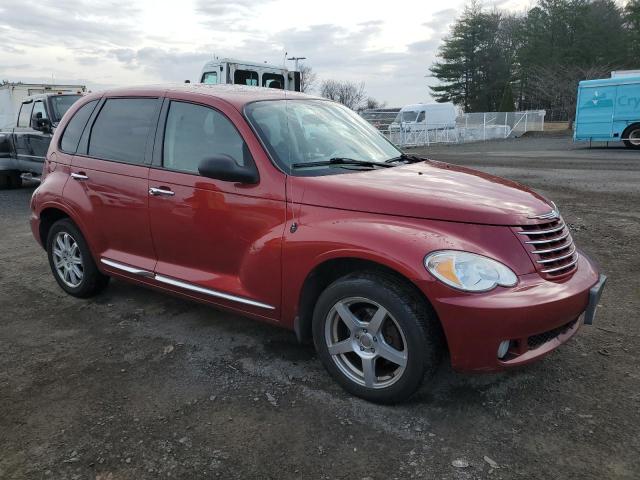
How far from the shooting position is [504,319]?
2631mm

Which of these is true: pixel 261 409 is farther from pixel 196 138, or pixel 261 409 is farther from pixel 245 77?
pixel 245 77

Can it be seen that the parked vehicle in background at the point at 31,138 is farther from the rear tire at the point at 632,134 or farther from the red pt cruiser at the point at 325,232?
the rear tire at the point at 632,134

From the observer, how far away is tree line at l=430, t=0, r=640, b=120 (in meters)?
45.1

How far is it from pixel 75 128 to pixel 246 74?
11.4 meters

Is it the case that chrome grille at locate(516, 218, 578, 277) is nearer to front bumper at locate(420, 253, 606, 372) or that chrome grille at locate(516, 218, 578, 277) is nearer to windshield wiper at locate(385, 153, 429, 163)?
front bumper at locate(420, 253, 606, 372)

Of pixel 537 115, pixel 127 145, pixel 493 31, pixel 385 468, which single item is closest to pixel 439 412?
pixel 385 468

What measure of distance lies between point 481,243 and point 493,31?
61.0 metres

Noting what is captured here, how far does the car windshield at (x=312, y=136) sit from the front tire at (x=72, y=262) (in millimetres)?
2100

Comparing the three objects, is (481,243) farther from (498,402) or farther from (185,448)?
(185,448)

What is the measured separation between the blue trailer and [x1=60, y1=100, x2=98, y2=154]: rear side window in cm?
2132

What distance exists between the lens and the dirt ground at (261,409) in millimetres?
2570

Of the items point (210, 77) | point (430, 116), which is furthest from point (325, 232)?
point (430, 116)

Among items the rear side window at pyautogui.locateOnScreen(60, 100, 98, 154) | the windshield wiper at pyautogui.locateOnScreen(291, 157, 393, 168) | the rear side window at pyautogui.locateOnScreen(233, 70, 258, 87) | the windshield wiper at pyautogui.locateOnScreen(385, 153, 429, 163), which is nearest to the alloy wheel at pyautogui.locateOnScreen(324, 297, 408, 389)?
the windshield wiper at pyautogui.locateOnScreen(291, 157, 393, 168)

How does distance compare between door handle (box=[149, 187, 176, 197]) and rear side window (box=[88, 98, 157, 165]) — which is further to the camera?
rear side window (box=[88, 98, 157, 165])
